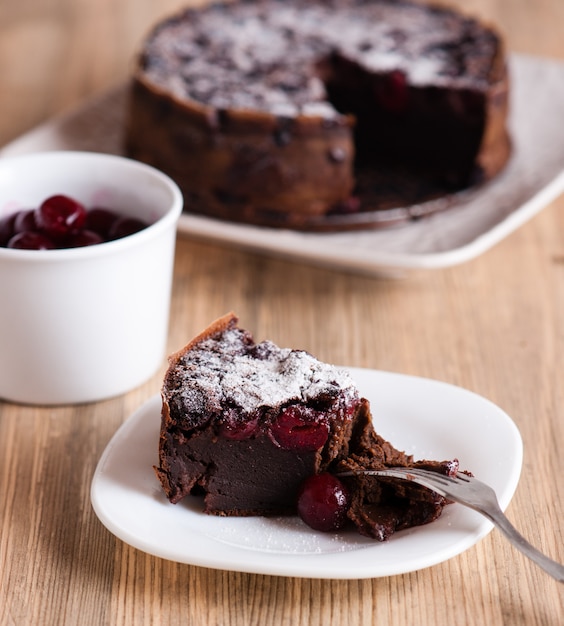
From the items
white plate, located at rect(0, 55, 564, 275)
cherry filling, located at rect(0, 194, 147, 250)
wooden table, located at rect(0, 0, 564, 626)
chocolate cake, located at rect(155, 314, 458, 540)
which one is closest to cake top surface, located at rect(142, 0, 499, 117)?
white plate, located at rect(0, 55, 564, 275)

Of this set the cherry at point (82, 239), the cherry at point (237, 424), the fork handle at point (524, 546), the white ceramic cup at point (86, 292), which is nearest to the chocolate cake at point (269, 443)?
the cherry at point (237, 424)

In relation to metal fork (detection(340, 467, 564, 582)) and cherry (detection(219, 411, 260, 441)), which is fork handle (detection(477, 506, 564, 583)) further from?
cherry (detection(219, 411, 260, 441))

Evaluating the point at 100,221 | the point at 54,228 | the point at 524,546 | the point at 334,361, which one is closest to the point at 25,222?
the point at 54,228

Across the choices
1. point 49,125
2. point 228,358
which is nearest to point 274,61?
point 49,125

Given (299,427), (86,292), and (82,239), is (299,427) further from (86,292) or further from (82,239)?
(82,239)

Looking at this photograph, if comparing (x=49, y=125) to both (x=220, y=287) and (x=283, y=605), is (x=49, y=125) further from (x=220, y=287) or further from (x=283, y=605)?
(x=283, y=605)
